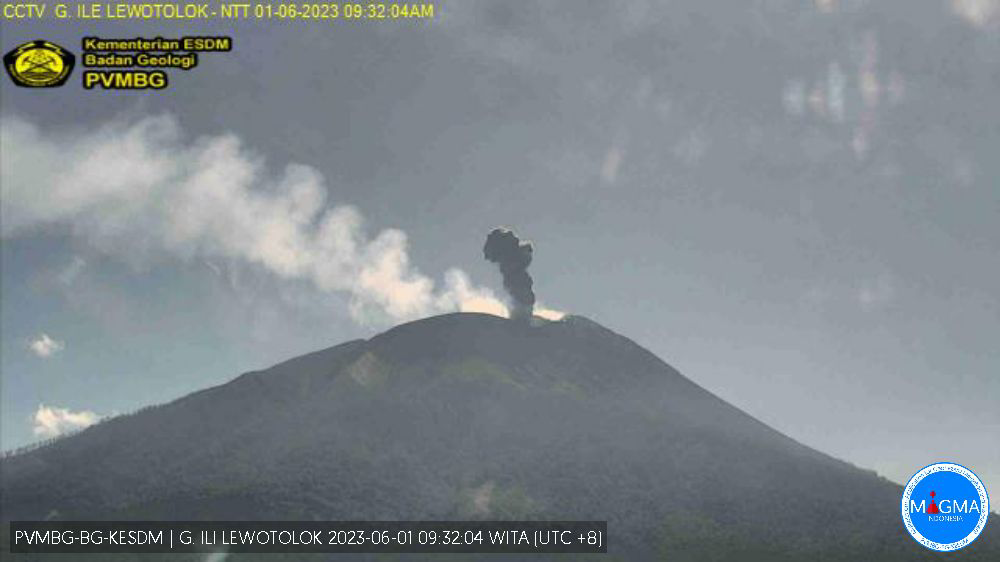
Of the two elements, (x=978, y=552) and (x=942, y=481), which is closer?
(x=942, y=481)

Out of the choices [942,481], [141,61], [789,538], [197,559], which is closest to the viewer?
[942,481]

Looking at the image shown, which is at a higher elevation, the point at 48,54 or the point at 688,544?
the point at 48,54

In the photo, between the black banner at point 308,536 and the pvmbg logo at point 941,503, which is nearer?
the pvmbg logo at point 941,503

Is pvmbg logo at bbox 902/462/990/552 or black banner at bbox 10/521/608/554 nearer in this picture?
pvmbg logo at bbox 902/462/990/552

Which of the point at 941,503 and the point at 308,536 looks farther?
the point at 308,536

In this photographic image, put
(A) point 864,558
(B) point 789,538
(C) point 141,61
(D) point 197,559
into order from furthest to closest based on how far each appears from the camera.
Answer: (B) point 789,538 → (A) point 864,558 → (D) point 197,559 → (C) point 141,61

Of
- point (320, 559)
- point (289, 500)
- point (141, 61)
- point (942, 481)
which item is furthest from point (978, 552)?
point (141, 61)

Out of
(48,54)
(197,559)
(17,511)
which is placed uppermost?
(48,54)

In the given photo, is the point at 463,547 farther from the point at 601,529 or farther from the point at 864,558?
the point at 864,558
